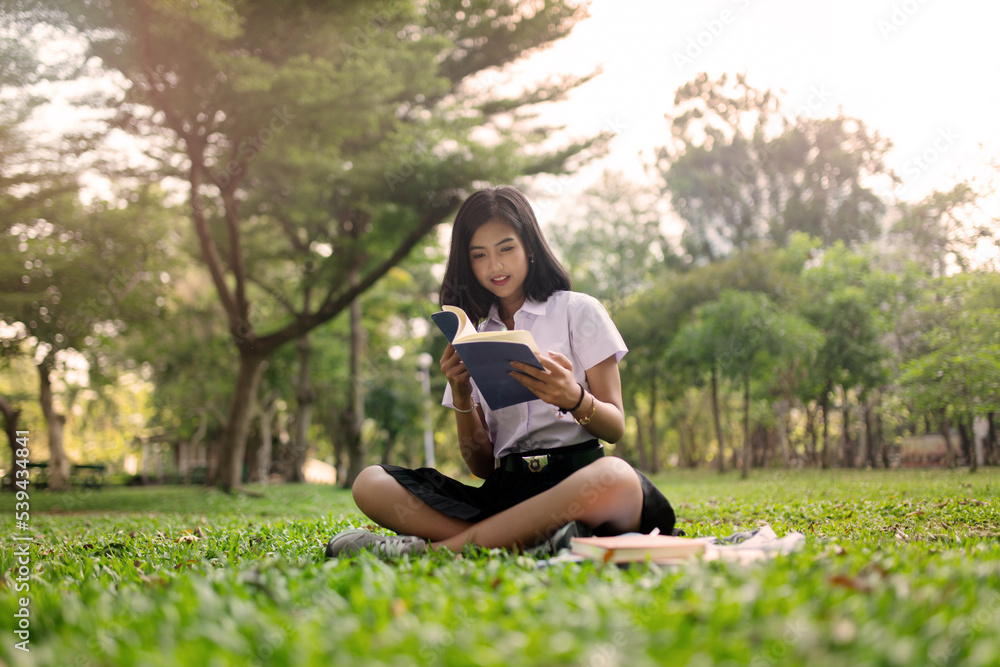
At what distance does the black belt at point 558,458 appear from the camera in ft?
9.23

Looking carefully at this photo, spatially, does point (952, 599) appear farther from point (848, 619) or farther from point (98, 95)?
point (98, 95)

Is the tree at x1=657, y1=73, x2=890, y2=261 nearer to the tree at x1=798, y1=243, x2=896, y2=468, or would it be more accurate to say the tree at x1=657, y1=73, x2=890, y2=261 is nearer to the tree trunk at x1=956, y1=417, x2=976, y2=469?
the tree at x1=798, y1=243, x2=896, y2=468

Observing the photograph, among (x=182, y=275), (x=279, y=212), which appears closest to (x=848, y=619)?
(x=279, y=212)

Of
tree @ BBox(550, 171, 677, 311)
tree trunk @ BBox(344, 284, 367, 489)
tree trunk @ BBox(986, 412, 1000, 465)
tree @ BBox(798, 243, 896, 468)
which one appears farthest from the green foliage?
tree @ BBox(550, 171, 677, 311)

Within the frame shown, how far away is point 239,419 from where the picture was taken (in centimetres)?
1157

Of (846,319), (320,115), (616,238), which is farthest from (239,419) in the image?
(616,238)

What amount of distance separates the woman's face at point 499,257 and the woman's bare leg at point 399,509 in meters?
0.99

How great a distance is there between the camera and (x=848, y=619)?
4.49 ft

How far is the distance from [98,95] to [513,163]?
6.01 meters

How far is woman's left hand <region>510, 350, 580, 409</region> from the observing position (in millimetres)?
2488

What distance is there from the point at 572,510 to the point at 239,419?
10.2 meters

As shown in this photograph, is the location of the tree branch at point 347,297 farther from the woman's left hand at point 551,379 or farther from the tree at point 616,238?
the tree at point 616,238

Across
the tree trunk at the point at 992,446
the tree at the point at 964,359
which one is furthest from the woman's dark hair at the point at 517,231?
the tree trunk at the point at 992,446

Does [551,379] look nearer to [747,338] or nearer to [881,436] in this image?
[747,338]
